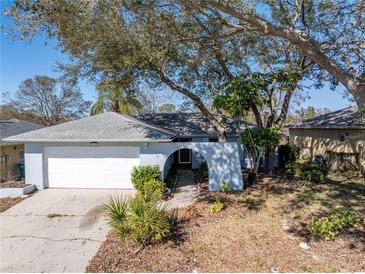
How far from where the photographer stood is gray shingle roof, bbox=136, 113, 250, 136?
18.1 metres

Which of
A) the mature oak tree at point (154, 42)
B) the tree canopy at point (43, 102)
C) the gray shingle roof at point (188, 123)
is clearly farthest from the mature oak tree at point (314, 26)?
the tree canopy at point (43, 102)

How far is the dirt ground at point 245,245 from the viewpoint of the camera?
5645 mm

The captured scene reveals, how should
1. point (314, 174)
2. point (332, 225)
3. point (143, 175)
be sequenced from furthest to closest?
1. point (314, 174)
2. point (143, 175)
3. point (332, 225)

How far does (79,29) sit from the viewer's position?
27.9 ft

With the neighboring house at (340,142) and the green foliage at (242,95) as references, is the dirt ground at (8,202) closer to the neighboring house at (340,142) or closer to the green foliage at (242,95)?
the green foliage at (242,95)

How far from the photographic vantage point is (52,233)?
7.50m

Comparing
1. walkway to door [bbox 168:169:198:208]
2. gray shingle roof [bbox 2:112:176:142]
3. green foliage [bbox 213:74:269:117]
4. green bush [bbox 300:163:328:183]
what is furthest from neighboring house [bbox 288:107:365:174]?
gray shingle roof [bbox 2:112:176:142]

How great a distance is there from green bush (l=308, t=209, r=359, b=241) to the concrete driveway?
629 cm

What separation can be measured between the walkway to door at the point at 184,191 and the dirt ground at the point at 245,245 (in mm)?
713

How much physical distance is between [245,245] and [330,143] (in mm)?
13725

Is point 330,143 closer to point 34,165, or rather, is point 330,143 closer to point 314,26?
point 314,26

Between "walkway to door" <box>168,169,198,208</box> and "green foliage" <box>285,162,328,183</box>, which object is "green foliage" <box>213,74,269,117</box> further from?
"green foliage" <box>285,162,328,183</box>

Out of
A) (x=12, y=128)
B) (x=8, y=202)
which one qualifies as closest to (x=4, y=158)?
(x=12, y=128)

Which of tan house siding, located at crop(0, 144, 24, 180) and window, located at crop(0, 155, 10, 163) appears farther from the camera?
tan house siding, located at crop(0, 144, 24, 180)
